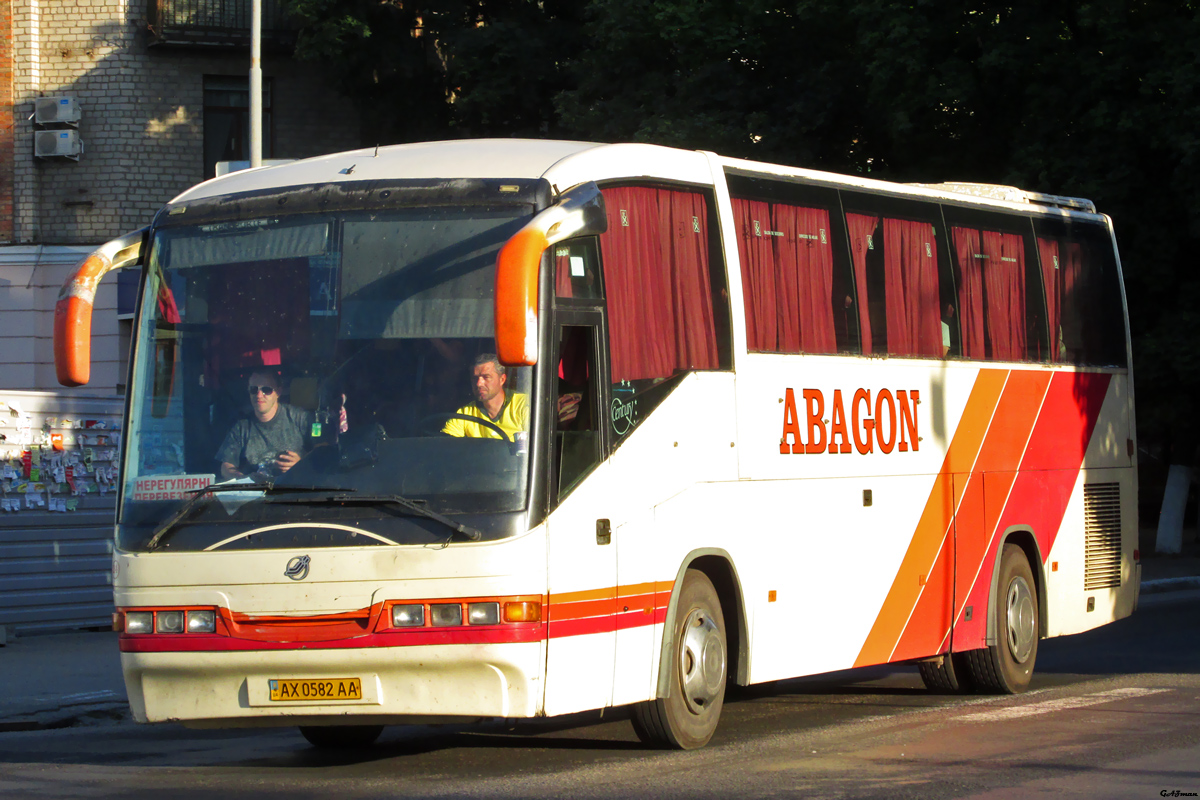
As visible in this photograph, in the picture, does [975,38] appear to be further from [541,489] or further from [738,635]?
[541,489]

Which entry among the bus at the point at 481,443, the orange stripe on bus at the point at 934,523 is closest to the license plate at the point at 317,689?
the bus at the point at 481,443

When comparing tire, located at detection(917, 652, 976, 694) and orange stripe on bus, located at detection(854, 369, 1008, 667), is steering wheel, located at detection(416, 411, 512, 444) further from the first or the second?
tire, located at detection(917, 652, 976, 694)

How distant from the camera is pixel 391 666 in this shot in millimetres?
7910

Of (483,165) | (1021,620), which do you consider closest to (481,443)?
(483,165)

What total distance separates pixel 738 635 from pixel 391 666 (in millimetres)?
2497

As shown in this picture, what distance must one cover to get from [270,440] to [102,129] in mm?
22766

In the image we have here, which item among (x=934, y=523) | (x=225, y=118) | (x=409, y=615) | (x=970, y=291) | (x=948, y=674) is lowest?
(x=948, y=674)

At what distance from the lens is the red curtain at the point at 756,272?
10.1 meters

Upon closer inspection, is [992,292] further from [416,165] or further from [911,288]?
[416,165]

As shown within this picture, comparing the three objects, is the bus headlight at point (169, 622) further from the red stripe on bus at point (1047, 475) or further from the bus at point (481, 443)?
the red stripe on bus at point (1047, 475)

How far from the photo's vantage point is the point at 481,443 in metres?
8.02

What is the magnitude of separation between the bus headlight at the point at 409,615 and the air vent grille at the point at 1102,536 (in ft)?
24.6

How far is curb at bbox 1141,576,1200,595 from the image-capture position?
21.4 metres

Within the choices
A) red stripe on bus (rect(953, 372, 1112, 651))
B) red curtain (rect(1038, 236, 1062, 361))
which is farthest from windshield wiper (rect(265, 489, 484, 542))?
red curtain (rect(1038, 236, 1062, 361))
